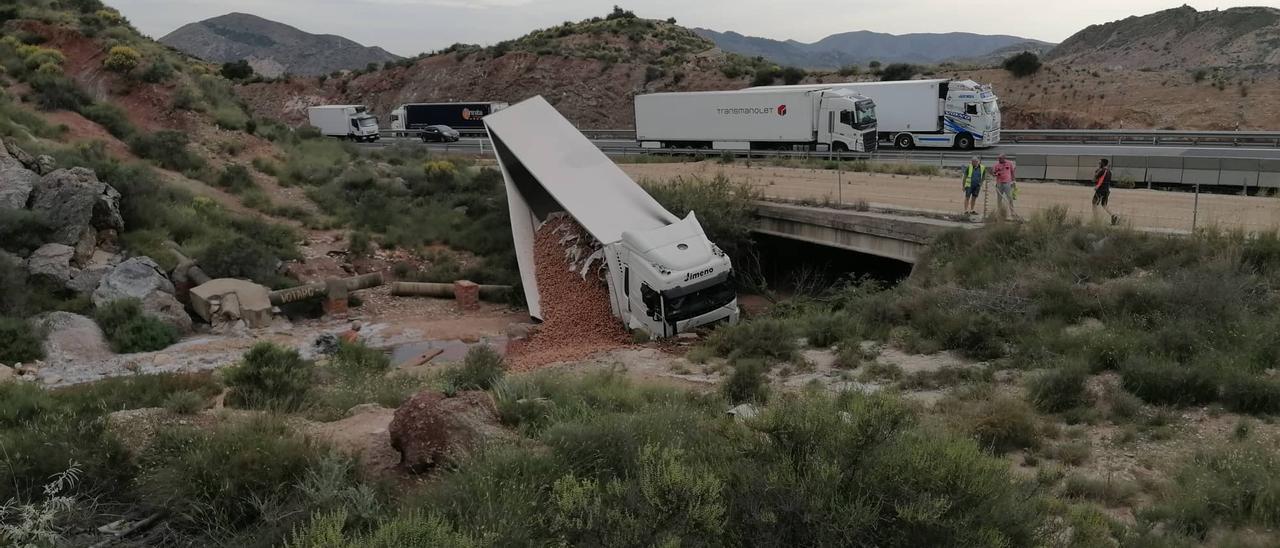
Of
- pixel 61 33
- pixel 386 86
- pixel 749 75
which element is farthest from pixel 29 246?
pixel 386 86

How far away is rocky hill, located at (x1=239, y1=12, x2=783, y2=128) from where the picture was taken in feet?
207

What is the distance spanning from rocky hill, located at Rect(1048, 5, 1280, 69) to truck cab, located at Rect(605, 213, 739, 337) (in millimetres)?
62297

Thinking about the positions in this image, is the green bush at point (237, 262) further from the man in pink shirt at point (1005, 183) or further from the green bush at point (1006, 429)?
the man in pink shirt at point (1005, 183)

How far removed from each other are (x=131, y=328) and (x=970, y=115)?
31301 millimetres

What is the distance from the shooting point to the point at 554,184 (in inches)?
770

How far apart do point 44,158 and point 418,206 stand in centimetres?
1107

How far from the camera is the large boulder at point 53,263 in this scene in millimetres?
16812

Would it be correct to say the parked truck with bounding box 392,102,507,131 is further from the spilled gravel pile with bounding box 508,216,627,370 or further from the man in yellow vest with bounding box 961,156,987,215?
the man in yellow vest with bounding box 961,156,987,215

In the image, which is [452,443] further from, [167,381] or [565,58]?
[565,58]

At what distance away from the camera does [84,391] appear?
963 centimetres

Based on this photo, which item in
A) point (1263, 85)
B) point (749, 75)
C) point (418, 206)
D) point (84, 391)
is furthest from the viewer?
point (749, 75)

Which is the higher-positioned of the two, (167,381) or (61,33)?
(61,33)

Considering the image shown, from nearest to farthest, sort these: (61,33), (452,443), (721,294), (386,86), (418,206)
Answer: (452,443) → (721,294) → (418,206) → (61,33) → (386,86)

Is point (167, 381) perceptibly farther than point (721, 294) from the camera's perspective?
No
